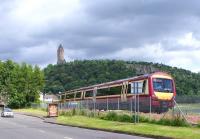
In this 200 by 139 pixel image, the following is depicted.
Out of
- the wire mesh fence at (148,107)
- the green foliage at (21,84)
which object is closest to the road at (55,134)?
the wire mesh fence at (148,107)

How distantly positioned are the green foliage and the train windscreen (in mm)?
84261

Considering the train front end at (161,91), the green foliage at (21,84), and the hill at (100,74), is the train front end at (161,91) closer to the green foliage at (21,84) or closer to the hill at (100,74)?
the hill at (100,74)

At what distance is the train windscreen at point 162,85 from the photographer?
46.6 m

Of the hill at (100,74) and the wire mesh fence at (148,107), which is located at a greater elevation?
the hill at (100,74)

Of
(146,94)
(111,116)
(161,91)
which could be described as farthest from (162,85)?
(111,116)

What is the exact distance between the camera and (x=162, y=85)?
4756 cm

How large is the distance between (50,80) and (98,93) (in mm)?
91339

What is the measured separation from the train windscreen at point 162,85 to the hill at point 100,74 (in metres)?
29.4

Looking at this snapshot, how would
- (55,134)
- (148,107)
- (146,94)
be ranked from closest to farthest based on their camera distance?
(55,134), (148,107), (146,94)

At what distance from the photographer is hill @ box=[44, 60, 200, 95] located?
83.5m

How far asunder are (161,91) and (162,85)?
2.30 feet

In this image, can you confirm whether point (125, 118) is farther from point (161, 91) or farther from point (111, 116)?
point (161, 91)

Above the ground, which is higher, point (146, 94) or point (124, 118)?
point (146, 94)

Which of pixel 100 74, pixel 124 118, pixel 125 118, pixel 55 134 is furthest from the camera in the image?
pixel 100 74
